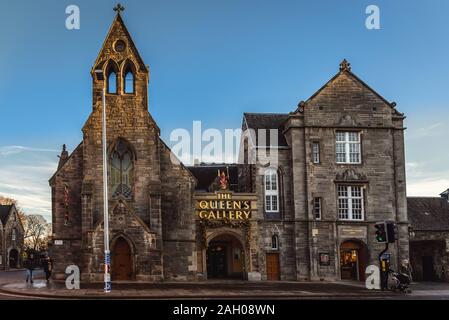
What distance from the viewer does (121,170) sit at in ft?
141

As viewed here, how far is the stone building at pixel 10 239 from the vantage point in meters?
83.1

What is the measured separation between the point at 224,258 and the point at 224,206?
5786mm

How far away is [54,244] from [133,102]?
1064 centimetres

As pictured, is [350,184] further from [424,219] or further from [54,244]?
[54,244]

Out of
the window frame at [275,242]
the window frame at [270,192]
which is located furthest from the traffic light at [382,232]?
the window frame at [270,192]

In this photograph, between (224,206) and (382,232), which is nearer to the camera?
(382,232)

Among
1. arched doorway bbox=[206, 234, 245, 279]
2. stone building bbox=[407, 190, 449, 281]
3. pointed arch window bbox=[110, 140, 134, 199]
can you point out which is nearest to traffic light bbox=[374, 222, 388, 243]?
arched doorway bbox=[206, 234, 245, 279]

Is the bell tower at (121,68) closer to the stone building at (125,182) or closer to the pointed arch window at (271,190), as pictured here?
the stone building at (125,182)

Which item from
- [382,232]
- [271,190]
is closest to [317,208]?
[271,190]

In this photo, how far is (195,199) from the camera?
44156 millimetres

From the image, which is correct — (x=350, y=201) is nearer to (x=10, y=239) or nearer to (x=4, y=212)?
(x=10, y=239)

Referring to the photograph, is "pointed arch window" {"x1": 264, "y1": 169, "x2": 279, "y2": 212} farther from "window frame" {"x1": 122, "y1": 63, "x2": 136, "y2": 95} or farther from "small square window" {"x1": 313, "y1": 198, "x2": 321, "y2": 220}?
"window frame" {"x1": 122, "y1": 63, "x2": 136, "y2": 95}
